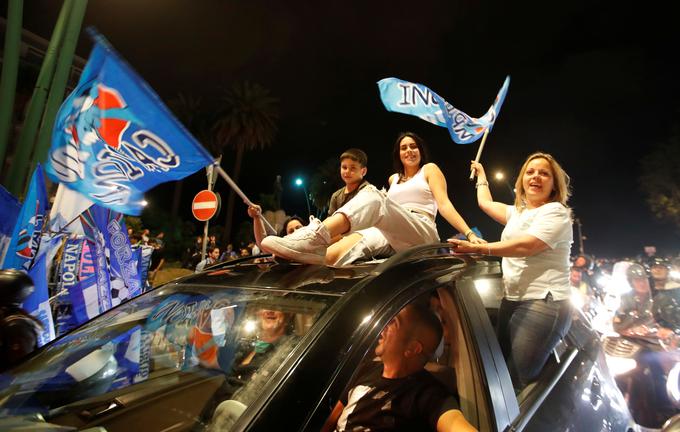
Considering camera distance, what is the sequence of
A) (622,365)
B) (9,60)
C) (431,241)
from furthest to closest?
1. (9,60)
2. (622,365)
3. (431,241)

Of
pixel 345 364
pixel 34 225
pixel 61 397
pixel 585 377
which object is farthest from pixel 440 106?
pixel 34 225

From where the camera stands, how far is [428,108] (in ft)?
15.6

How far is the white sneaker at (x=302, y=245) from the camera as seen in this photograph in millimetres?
2293

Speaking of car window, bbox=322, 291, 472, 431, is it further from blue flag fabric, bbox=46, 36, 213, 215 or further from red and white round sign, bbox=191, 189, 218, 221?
red and white round sign, bbox=191, 189, 218, 221

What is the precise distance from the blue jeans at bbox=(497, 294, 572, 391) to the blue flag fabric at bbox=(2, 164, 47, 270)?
16.0 feet

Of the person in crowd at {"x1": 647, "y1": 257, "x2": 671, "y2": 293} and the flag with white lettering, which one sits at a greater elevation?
the flag with white lettering

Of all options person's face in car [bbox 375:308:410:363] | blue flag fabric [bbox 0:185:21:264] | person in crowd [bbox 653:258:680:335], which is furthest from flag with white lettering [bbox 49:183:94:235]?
person in crowd [bbox 653:258:680:335]

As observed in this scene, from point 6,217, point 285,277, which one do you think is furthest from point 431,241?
point 6,217

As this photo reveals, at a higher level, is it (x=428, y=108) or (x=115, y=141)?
(x=428, y=108)

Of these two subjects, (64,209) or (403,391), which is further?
(64,209)

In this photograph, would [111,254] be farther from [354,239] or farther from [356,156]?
[354,239]

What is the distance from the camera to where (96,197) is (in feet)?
9.37

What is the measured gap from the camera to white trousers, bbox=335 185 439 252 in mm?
2602

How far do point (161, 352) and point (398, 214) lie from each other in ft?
5.56
